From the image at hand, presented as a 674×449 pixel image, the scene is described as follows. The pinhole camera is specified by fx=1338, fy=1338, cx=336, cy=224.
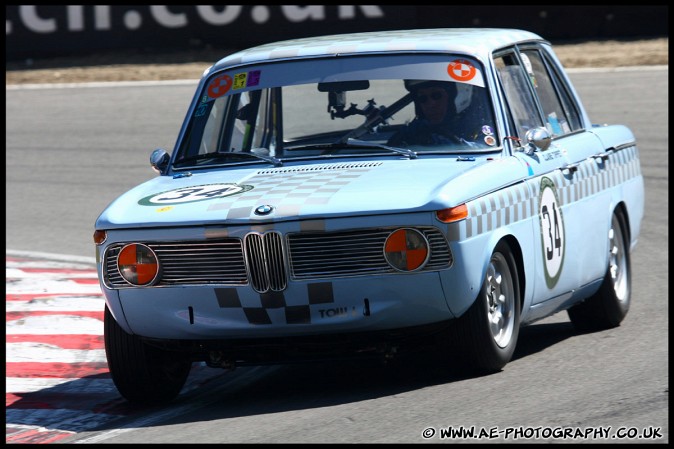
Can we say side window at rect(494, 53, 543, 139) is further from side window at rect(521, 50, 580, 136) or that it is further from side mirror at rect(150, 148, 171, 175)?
side mirror at rect(150, 148, 171, 175)

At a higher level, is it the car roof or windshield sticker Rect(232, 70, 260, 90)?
the car roof

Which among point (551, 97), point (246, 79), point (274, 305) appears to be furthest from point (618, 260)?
point (274, 305)

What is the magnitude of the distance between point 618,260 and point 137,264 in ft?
10.7

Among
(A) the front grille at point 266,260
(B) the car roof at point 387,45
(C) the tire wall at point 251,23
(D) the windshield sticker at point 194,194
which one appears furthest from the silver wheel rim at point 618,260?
(C) the tire wall at point 251,23

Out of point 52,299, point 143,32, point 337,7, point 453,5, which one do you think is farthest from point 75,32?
point 52,299

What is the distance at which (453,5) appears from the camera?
67.7 ft

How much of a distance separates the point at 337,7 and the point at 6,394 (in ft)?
48.2

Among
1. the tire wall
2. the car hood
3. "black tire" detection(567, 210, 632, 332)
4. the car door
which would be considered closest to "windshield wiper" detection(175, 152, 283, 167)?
the car hood

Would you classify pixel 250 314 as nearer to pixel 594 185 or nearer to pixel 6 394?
pixel 6 394

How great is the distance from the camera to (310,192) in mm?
5941

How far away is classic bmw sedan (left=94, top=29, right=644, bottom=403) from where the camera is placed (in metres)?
5.75

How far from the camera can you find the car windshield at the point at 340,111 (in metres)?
6.80

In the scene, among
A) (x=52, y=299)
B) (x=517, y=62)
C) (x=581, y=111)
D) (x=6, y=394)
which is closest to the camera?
(x=6, y=394)

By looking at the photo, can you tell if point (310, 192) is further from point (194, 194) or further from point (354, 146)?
point (354, 146)
